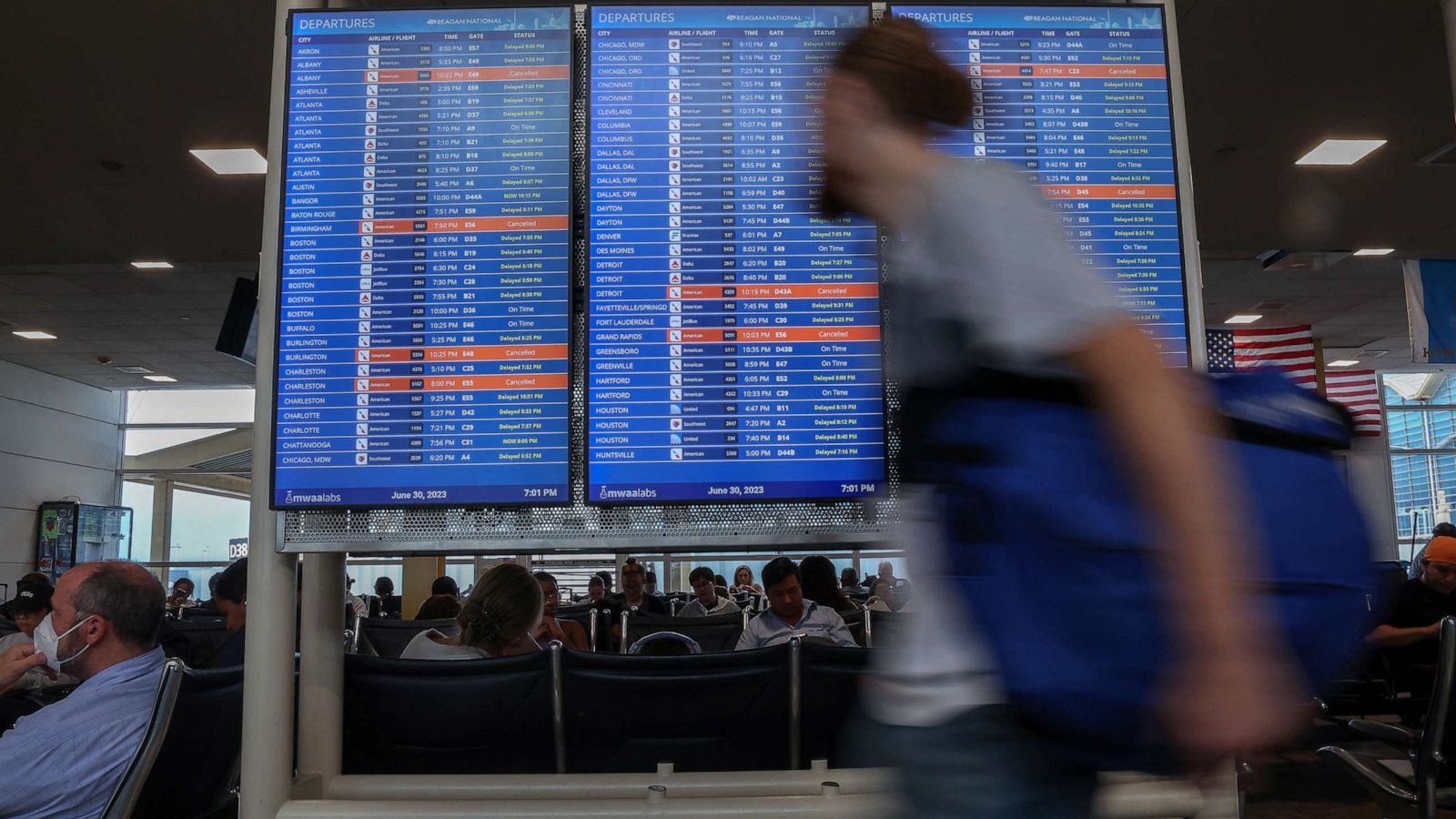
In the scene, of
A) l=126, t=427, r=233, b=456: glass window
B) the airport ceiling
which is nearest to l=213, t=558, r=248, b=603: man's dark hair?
the airport ceiling

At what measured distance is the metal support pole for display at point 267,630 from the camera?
1996 mm

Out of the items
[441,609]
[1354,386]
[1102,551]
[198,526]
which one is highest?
[1354,386]

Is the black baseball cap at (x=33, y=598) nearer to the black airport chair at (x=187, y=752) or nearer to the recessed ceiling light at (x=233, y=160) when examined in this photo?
the recessed ceiling light at (x=233, y=160)

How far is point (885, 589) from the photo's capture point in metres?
10.6

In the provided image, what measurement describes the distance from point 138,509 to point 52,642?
62.4 feet

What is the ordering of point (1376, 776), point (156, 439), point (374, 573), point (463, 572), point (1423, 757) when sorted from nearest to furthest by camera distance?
point (1423, 757) < point (1376, 776) < point (156, 439) < point (374, 573) < point (463, 572)

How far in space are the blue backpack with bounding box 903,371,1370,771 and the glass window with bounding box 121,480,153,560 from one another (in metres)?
21.9

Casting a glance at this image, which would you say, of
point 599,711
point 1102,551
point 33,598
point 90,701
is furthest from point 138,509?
point 1102,551

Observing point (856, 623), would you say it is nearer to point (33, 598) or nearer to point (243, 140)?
point (33, 598)

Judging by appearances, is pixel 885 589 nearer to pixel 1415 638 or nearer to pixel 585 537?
pixel 1415 638

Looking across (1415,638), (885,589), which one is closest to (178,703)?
(1415,638)

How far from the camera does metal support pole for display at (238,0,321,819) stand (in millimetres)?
1996

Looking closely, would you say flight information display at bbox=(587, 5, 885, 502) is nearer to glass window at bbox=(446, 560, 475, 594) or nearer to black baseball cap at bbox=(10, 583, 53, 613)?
black baseball cap at bbox=(10, 583, 53, 613)

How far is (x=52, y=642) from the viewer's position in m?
3.01
